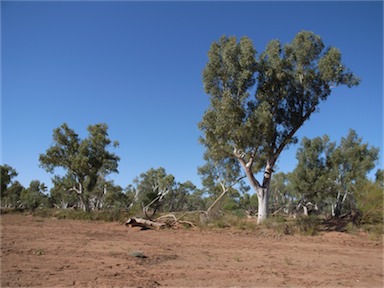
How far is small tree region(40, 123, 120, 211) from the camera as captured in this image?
3062cm

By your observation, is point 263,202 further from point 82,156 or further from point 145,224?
point 82,156

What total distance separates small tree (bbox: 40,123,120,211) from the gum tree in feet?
54.5

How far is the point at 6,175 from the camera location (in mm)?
56125

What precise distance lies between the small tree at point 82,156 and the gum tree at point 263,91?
54.5ft

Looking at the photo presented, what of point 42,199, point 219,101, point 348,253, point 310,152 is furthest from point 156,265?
point 42,199

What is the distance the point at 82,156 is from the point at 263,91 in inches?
808

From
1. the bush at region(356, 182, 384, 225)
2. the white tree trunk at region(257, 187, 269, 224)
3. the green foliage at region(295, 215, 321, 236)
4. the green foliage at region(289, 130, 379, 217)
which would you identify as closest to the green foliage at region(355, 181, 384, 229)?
the bush at region(356, 182, 384, 225)

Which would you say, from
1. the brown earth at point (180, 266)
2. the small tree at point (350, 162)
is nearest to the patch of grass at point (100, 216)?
the brown earth at point (180, 266)

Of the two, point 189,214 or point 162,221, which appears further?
→ point 189,214

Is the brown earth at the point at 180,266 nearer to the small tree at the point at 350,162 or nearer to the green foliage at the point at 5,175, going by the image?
the small tree at the point at 350,162

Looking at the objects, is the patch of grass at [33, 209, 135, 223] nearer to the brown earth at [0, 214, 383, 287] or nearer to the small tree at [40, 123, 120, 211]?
the small tree at [40, 123, 120, 211]

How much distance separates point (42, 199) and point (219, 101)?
189 ft

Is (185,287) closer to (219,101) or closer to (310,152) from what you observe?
(219,101)

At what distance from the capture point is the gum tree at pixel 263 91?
1847cm
